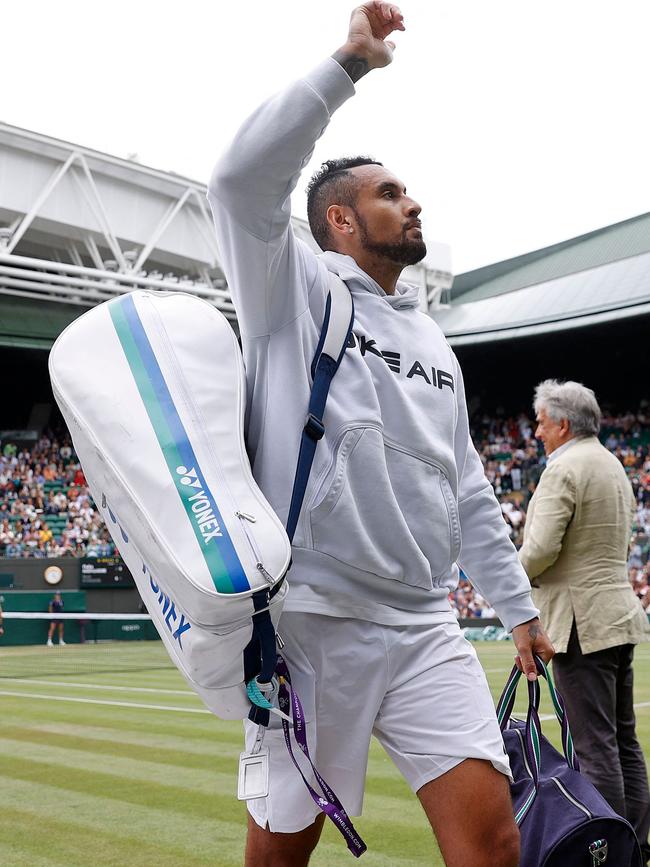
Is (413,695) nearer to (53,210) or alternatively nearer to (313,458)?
(313,458)

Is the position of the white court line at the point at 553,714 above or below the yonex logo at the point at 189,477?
below

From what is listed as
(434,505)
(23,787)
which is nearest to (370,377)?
(434,505)

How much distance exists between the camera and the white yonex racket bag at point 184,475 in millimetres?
2221

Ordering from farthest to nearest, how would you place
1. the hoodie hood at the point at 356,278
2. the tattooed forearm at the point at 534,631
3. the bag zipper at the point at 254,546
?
the tattooed forearm at the point at 534,631 → the hoodie hood at the point at 356,278 → the bag zipper at the point at 254,546

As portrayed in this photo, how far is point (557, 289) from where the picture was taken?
39.5 m

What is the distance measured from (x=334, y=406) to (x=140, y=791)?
12.8 feet

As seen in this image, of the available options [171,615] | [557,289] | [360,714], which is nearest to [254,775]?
[360,714]

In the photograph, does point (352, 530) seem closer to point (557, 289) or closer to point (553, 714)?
point (553, 714)

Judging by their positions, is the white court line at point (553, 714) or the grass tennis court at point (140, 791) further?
the white court line at point (553, 714)

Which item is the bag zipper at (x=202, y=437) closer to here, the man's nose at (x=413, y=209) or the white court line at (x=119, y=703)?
the man's nose at (x=413, y=209)

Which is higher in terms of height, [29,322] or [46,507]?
[29,322]

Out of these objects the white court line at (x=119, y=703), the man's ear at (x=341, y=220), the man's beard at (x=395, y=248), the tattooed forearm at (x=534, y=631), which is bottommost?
the white court line at (x=119, y=703)

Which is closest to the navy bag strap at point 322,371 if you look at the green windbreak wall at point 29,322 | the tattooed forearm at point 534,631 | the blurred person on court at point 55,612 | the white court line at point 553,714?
the tattooed forearm at point 534,631

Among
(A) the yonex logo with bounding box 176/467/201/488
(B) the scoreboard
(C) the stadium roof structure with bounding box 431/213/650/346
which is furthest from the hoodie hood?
(C) the stadium roof structure with bounding box 431/213/650/346
